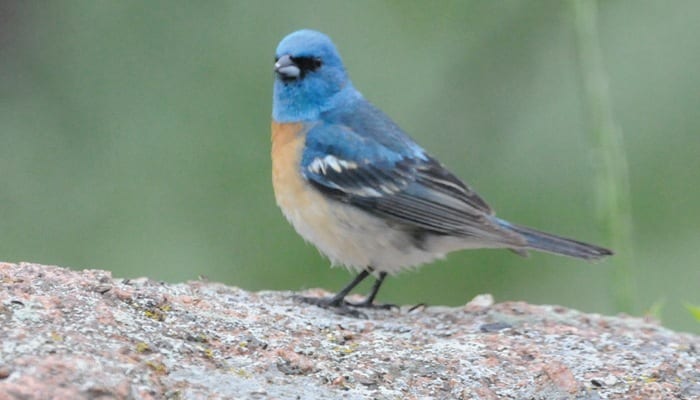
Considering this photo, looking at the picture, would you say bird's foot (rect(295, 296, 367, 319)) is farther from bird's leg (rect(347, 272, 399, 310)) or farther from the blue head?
the blue head

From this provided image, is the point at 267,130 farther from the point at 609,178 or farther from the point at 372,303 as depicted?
the point at 609,178

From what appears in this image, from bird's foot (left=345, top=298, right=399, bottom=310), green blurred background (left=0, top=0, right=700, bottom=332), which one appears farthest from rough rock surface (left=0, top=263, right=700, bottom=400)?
green blurred background (left=0, top=0, right=700, bottom=332)

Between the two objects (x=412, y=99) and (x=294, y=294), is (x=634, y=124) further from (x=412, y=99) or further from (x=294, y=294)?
(x=294, y=294)

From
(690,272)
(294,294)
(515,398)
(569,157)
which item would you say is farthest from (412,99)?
(515,398)

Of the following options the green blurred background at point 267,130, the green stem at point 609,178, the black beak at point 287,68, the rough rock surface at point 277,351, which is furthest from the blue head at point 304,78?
the green stem at point 609,178

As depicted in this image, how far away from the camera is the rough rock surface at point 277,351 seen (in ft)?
10.7

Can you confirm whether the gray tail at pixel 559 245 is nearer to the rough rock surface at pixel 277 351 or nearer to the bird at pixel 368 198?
the bird at pixel 368 198

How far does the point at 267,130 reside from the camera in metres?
7.10

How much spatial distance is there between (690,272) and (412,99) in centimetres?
168

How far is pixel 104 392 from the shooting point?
3.09 meters

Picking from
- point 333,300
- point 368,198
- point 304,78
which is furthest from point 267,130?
point 333,300

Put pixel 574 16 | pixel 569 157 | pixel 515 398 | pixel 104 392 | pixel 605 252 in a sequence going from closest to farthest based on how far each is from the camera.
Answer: pixel 104 392 → pixel 515 398 → pixel 574 16 → pixel 605 252 → pixel 569 157

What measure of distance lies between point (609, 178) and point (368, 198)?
1363 millimetres

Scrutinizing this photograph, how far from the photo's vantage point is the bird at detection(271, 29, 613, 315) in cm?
549
